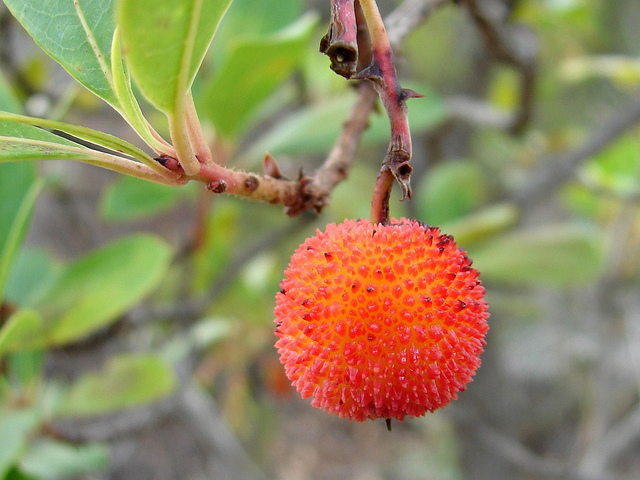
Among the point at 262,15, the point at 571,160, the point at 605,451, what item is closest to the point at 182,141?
the point at 262,15

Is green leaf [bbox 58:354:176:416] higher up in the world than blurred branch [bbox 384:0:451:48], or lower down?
lower down

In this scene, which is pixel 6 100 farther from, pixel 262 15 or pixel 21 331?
pixel 262 15

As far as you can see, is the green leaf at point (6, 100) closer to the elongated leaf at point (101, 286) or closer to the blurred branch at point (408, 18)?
the elongated leaf at point (101, 286)

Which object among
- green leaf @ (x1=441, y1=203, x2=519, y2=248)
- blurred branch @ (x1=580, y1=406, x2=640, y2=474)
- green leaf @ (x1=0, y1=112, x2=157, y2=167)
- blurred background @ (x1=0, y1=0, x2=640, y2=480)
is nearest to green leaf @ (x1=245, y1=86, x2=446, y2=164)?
blurred background @ (x1=0, y1=0, x2=640, y2=480)

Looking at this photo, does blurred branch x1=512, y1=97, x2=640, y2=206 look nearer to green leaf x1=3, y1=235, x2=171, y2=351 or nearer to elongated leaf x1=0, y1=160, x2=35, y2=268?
green leaf x1=3, y1=235, x2=171, y2=351

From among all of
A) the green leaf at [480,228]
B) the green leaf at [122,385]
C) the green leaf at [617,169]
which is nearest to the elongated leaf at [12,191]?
the green leaf at [122,385]

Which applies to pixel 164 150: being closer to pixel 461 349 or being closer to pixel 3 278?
pixel 461 349

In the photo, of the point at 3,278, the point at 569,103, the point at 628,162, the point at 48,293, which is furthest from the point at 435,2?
the point at 569,103
